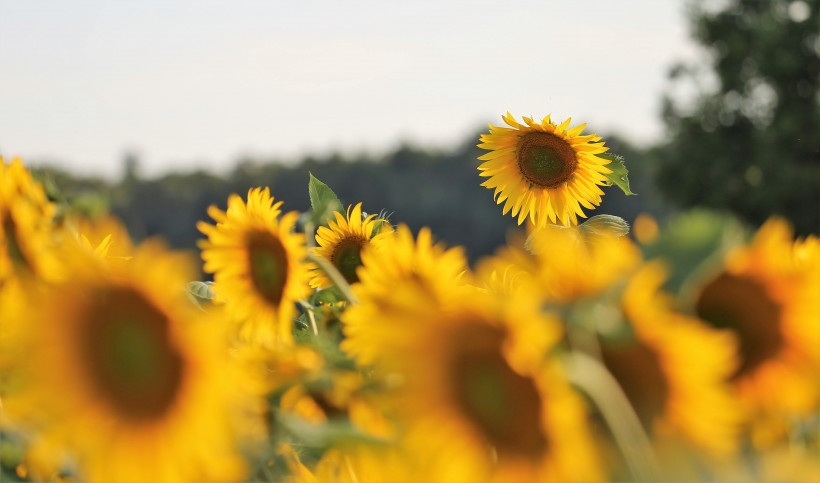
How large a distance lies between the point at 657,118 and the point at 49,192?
3193 centimetres

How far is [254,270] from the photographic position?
119 centimetres

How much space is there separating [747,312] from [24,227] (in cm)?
50

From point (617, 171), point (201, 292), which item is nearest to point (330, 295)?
point (201, 292)

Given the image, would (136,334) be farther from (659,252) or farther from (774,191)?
(774,191)

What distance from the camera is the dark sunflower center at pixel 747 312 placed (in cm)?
70

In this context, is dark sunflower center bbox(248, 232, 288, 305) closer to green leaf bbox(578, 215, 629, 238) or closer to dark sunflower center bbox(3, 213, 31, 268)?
dark sunflower center bbox(3, 213, 31, 268)

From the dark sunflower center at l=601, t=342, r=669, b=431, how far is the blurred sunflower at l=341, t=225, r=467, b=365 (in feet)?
0.35

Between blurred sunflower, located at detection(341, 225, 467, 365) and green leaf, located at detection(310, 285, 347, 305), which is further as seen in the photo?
green leaf, located at detection(310, 285, 347, 305)

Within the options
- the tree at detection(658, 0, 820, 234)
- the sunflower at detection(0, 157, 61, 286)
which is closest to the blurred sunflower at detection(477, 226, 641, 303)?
the sunflower at detection(0, 157, 61, 286)

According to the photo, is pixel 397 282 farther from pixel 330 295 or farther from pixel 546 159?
pixel 546 159

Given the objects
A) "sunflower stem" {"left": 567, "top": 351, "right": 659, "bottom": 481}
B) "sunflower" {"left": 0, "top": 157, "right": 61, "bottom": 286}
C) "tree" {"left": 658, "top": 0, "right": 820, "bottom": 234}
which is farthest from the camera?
"tree" {"left": 658, "top": 0, "right": 820, "bottom": 234}

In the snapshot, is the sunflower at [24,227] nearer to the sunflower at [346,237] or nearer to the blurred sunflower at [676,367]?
the blurred sunflower at [676,367]

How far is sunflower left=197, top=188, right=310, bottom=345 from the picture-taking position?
3.81ft

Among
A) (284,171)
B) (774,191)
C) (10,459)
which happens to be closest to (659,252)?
(10,459)
